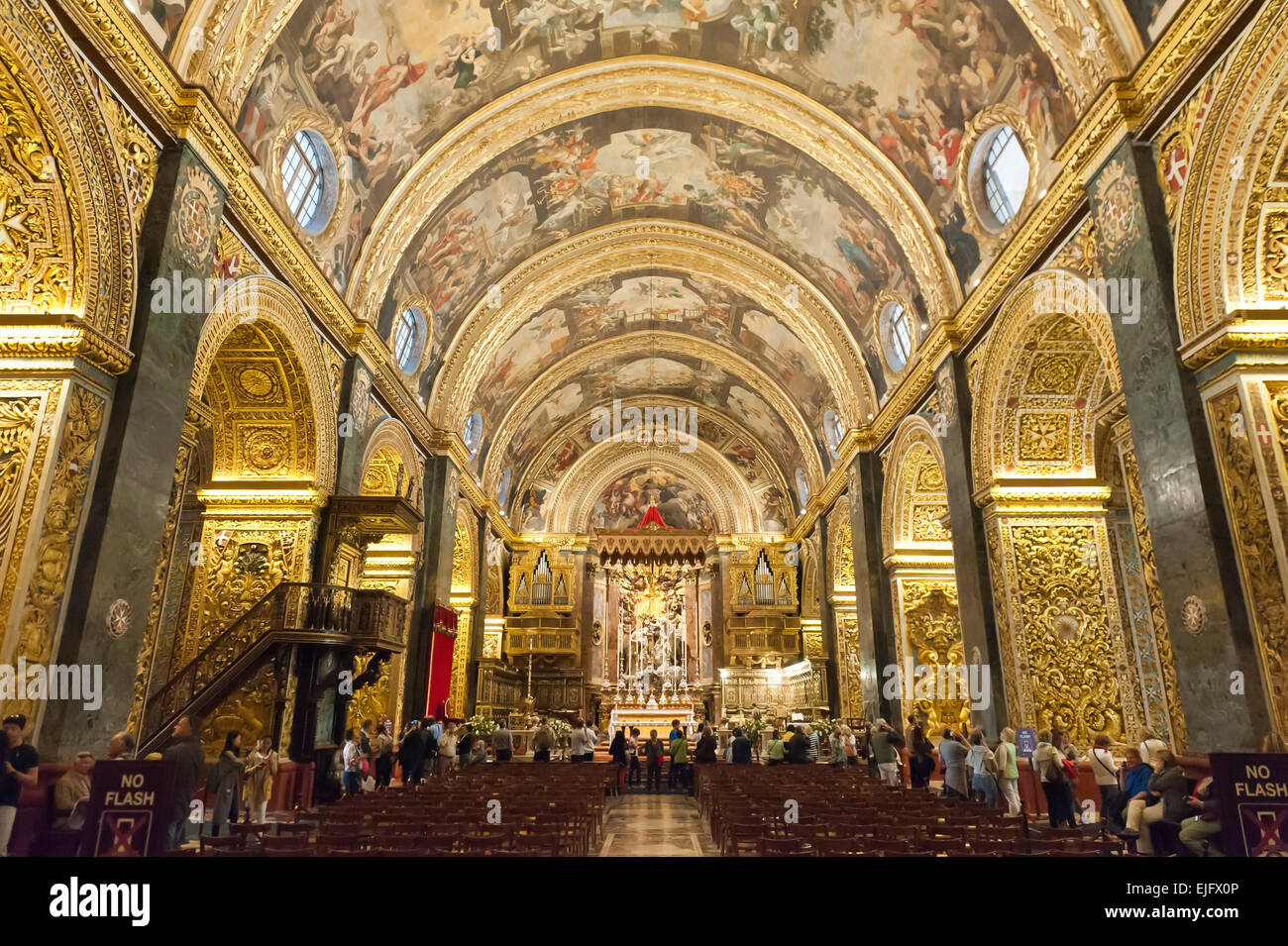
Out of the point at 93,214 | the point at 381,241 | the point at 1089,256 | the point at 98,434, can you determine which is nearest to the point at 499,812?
the point at 98,434

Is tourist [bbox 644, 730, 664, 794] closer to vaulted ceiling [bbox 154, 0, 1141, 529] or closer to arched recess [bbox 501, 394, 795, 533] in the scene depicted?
vaulted ceiling [bbox 154, 0, 1141, 529]

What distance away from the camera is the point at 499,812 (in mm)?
6891

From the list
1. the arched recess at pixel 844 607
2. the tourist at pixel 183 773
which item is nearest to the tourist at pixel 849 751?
the arched recess at pixel 844 607

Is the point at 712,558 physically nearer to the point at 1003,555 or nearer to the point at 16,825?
Answer: the point at 1003,555

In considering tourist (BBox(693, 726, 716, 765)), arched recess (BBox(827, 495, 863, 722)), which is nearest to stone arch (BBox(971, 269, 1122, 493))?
tourist (BBox(693, 726, 716, 765))

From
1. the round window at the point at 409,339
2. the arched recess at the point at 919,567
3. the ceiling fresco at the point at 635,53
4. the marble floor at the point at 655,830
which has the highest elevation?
the ceiling fresco at the point at 635,53

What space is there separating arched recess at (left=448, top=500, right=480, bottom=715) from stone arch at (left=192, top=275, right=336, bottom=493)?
7.90 meters

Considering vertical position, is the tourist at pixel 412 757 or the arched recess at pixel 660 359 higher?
the arched recess at pixel 660 359

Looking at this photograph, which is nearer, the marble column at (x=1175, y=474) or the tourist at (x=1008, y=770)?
the marble column at (x=1175, y=474)

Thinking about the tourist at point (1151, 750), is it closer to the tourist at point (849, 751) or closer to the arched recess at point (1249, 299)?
the arched recess at point (1249, 299)

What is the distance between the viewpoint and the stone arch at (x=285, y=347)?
9.44 meters

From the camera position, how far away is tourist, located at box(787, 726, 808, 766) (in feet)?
50.8

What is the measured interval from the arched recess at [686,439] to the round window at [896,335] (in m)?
11.2

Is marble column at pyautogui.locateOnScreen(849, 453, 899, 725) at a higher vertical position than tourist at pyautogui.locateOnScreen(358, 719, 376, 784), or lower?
higher
